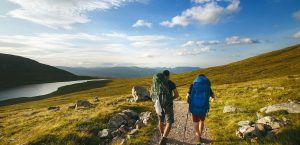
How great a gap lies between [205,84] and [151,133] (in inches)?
205

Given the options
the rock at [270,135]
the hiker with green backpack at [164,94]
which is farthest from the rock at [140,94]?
the rock at [270,135]

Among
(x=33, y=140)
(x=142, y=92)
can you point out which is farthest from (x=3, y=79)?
(x=33, y=140)

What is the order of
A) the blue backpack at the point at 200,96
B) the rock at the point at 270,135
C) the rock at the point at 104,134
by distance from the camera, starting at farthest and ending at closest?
the rock at the point at 104,134
the blue backpack at the point at 200,96
the rock at the point at 270,135

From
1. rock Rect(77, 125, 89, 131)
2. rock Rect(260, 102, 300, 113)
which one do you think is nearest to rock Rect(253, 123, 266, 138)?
rock Rect(260, 102, 300, 113)

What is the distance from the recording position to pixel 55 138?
14.6m

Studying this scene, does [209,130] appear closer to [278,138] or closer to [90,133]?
[278,138]

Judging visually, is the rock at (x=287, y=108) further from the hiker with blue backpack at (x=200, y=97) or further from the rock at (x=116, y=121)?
the rock at (x=116, y=121)

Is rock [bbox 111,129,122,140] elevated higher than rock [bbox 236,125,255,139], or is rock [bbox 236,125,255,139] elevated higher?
rock [bbox 236,125,255,139]

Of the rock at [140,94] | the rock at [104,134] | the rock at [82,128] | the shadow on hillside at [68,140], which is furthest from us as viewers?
the rock at [140,94]

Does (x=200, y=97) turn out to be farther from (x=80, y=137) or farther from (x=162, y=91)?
(x=80, y=137)

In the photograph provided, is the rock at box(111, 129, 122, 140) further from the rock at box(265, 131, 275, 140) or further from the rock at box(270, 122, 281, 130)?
the rock at box(270, 122, 281, 130)

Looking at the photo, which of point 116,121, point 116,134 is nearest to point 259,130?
point 116,134

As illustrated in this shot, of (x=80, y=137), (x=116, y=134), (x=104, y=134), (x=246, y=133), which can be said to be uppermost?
(x=246, y=133)

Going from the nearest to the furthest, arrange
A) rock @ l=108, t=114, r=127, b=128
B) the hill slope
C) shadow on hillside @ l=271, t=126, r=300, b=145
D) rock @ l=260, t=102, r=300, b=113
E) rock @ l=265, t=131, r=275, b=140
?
shadow on hillside @ l=271, t=126, r=300, b=145 → rock @ l=265, t=131, r=275, b=140 → rock @ l=260, t=102, r=300, b=113 → rock @ l=108, t=114, r=127, b=128 → the hill slope
